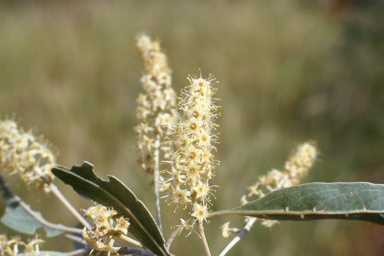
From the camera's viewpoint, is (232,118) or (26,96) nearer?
(232,118)

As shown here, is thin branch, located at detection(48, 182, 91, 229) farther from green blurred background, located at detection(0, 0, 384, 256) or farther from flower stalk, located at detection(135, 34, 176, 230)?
green blurred background, located at detection(0, 0, 384, 256)

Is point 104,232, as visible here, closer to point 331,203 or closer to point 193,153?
point 193,153

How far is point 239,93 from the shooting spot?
5066 millimetres

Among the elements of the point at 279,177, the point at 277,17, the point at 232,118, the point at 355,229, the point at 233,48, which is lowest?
the point at 279,177

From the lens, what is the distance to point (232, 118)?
4.54 meters

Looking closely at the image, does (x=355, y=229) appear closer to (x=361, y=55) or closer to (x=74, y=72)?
(x=361, y=55)

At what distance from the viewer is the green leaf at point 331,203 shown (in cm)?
85

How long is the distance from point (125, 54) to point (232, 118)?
2.69 metres

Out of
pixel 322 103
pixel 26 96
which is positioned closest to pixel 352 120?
pixel 322 103

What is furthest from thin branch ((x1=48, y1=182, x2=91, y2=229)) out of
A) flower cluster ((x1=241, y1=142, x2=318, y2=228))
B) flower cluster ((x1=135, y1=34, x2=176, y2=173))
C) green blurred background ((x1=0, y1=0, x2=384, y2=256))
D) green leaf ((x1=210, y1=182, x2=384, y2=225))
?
green blurred background ((x1=0, y1=0, x2=384, y2=256))

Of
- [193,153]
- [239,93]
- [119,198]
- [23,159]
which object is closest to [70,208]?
→ [23,159]

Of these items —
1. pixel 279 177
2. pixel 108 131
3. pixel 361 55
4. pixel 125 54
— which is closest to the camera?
pixel 279 177

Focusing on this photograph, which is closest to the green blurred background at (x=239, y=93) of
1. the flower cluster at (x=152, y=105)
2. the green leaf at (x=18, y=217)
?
the green leaf at (x=18, y=217)

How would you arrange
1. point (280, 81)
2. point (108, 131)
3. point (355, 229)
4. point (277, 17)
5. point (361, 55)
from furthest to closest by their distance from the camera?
point (277, 17) → point (361, 55) → point (280, 81) → point (108, 131) → point (355, 229)
